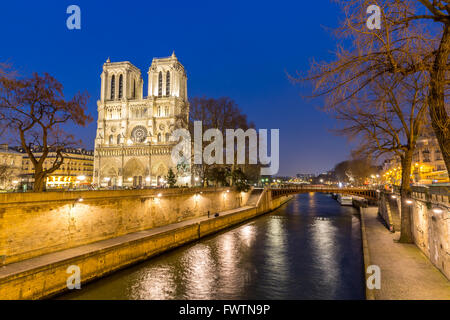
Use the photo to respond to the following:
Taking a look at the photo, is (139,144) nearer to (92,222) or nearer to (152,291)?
(92,222)

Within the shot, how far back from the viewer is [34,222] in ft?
41.3

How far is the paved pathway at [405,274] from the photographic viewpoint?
28.8 feet

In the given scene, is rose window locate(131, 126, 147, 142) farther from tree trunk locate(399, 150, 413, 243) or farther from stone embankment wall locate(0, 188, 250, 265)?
tree trunk locate(399, 150, 413, 243)

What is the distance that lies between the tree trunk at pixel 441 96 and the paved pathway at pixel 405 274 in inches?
229

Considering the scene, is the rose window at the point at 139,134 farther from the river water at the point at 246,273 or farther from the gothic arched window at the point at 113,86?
the river water at the point at 246,273

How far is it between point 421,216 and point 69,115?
18178 mm

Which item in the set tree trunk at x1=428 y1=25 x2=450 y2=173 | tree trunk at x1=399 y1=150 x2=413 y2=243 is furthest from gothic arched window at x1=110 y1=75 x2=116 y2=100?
tree trunk at x1=428 y1=25 x2=450 y2=173

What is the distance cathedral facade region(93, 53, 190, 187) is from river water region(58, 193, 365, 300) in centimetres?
4459

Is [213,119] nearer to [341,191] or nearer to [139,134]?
[341,191]

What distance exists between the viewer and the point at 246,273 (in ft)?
47.0

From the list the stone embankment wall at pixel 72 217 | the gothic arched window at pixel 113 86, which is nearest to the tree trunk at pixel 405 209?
the stone embankment wall at pixel 72 217

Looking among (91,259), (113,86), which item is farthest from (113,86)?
(91,259)

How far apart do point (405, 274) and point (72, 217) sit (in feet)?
46.7
